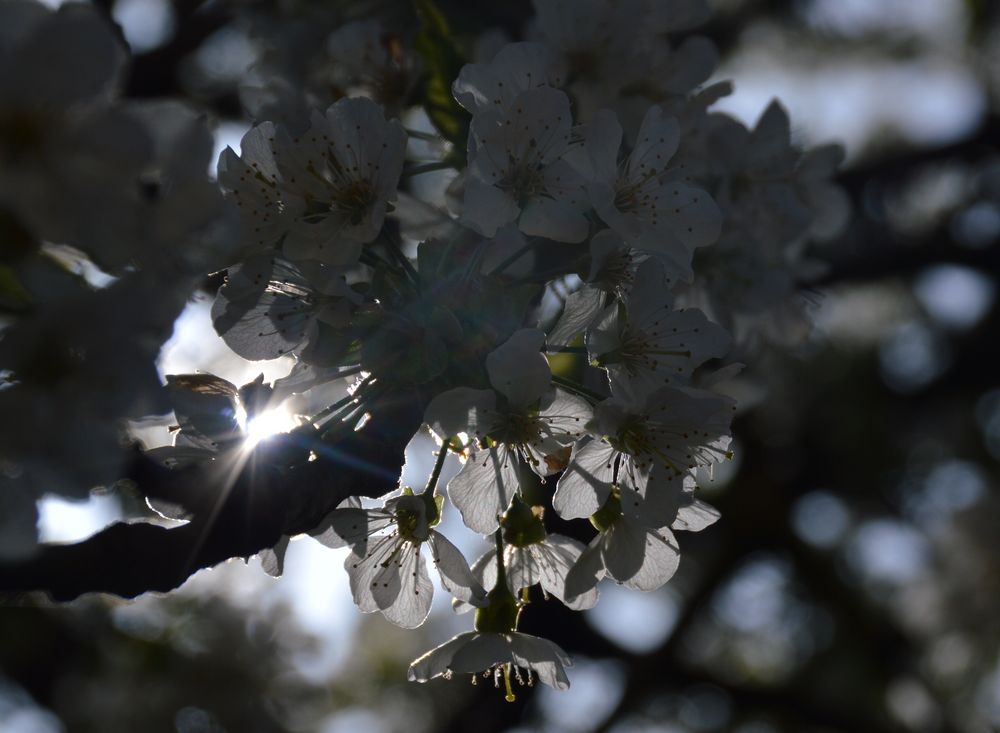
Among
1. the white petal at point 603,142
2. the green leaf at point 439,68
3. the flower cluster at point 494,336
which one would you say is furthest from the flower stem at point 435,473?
the green leaf at point 439,68

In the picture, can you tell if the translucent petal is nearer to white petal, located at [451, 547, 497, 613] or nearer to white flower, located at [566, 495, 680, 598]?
white flower, located at [566, 495, 680, 598]

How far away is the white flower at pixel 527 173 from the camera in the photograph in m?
1.22

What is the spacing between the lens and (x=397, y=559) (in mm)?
1389

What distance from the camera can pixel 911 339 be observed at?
5.14 m

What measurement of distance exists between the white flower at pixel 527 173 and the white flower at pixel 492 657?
0.62 m

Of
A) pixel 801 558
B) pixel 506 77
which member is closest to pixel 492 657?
pixel 506 77

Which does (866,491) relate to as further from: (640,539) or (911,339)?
(640,539)

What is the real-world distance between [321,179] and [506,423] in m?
0.45

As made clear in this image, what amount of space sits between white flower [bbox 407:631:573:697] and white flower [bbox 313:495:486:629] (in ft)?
0.22

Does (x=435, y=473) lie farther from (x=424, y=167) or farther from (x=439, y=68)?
(x=439, y=68)

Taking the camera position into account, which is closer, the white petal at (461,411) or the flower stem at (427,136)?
the white petal at (461,411)

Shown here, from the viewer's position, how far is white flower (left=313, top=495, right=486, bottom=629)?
1.28 m

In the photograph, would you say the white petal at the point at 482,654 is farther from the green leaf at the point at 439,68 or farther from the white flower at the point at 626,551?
the green leaf at the point at 439,68

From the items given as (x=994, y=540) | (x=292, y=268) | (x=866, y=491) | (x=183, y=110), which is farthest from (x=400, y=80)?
(x=994, y=540)
